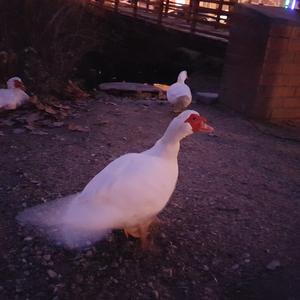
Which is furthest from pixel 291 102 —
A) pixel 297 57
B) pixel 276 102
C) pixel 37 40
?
pixel 37 40

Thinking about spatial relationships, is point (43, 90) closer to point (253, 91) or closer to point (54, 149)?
point (54, 149)

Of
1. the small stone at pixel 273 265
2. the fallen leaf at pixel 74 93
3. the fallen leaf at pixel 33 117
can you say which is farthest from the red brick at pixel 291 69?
the small stone at pixel 273 265

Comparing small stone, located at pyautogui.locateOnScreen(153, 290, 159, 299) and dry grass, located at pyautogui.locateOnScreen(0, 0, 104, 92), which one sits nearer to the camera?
small stone, located at pyautogui.locateOnScreen(153, 290, 159, 299)

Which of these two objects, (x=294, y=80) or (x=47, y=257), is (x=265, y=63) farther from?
(x=47, y=257)

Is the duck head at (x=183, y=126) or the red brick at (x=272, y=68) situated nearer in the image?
the duck head at (x=183, y=126)

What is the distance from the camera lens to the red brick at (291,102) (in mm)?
7733

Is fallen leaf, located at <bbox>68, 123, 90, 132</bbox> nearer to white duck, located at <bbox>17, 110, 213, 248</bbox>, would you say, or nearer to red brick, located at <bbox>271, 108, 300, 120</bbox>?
white duck, located at <bbox>17, 110, 213, 248</bbox>

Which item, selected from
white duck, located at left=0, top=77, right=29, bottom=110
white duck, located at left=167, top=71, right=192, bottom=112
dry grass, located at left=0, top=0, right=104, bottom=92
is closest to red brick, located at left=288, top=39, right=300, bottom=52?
white duck, located at left=167, top=71, right=192, bottom=112

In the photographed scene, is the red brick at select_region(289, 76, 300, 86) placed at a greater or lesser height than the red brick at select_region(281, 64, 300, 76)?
lesser

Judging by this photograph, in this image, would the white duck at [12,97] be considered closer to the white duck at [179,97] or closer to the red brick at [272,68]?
the white duck at [179,97]

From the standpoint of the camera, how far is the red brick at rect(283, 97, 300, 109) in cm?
773

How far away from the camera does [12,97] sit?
6.54 metres

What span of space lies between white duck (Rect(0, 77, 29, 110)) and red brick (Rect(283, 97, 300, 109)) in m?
4.24

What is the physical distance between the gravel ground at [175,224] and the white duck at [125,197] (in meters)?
0.15
